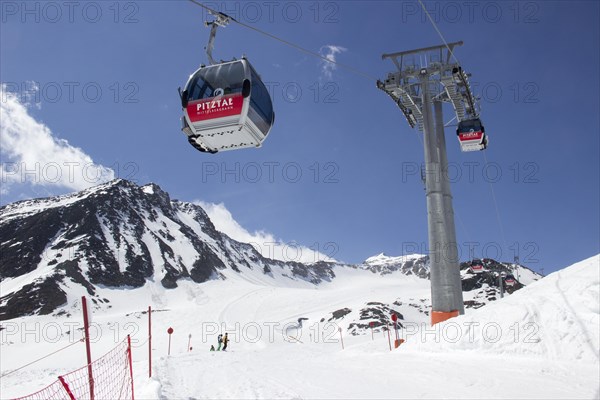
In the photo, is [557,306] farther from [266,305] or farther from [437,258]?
[266,305]

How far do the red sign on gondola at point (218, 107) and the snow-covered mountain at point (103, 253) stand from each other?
149ft

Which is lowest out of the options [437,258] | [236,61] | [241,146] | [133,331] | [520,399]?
[133,331]

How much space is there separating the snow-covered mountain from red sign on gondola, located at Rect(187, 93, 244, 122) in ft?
149

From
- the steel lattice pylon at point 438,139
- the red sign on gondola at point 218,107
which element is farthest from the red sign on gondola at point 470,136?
the red sign on gondola at point 218,107

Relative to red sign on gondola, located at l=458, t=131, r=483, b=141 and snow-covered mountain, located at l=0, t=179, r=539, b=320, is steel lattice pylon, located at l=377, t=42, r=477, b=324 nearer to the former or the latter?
red sign on gondola, located at l=458, t=131, r=483, b=141

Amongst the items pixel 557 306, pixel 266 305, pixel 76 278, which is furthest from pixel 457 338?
pixel 76 278

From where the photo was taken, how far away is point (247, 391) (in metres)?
9.81

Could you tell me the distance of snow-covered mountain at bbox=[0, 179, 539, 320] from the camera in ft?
238

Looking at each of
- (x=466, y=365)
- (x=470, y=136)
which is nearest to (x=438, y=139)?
(x=470, y=136)

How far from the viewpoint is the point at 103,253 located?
322ft

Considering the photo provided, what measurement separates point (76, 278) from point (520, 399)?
88.1 metres

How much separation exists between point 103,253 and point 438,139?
93948 mm

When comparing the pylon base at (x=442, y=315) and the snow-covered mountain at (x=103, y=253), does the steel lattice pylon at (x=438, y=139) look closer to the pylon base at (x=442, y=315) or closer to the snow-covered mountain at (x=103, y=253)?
the pylon base at (x=442, y=315)

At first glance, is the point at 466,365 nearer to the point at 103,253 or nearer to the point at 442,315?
the point at 442,315
